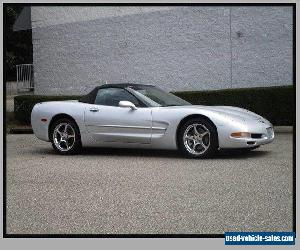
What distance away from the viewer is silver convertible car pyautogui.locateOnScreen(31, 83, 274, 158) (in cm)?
717

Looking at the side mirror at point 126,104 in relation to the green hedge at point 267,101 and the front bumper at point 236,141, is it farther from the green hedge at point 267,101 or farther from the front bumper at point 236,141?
the green hedge at point 267,101

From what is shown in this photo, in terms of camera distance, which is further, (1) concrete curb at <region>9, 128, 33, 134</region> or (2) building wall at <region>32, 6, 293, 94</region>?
(2) building wall at <region>32, 6, 293, 94</region>

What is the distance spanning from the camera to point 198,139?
729 cm

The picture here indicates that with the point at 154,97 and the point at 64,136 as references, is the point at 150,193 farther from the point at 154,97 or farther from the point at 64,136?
the point at 64,136

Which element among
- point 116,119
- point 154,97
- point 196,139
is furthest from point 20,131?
point 196,139

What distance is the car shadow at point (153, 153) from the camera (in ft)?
24.8

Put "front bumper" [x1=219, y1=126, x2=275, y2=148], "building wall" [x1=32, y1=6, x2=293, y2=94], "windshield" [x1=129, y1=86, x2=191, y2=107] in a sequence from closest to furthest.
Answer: "front bumper" [x1=219, y1=126, x2=275, y2=148]
"windshield" [x1=129, y1=86, x2=191, y2=107]
"building wall" [x1=32, y1=6, x2=293, y2=94]

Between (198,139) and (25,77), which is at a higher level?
(25,77)

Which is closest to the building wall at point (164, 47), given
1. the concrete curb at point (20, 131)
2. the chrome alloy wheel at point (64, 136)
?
the concrete curb at point (20, 131)

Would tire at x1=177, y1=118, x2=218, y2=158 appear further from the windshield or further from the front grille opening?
the windshield

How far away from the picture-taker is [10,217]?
14.1 ft

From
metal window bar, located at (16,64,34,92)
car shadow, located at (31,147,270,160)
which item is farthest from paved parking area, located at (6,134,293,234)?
metal window bar, located at (16,64,34,92)

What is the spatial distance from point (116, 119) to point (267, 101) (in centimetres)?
467

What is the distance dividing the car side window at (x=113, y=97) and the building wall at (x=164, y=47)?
6.52 meters
